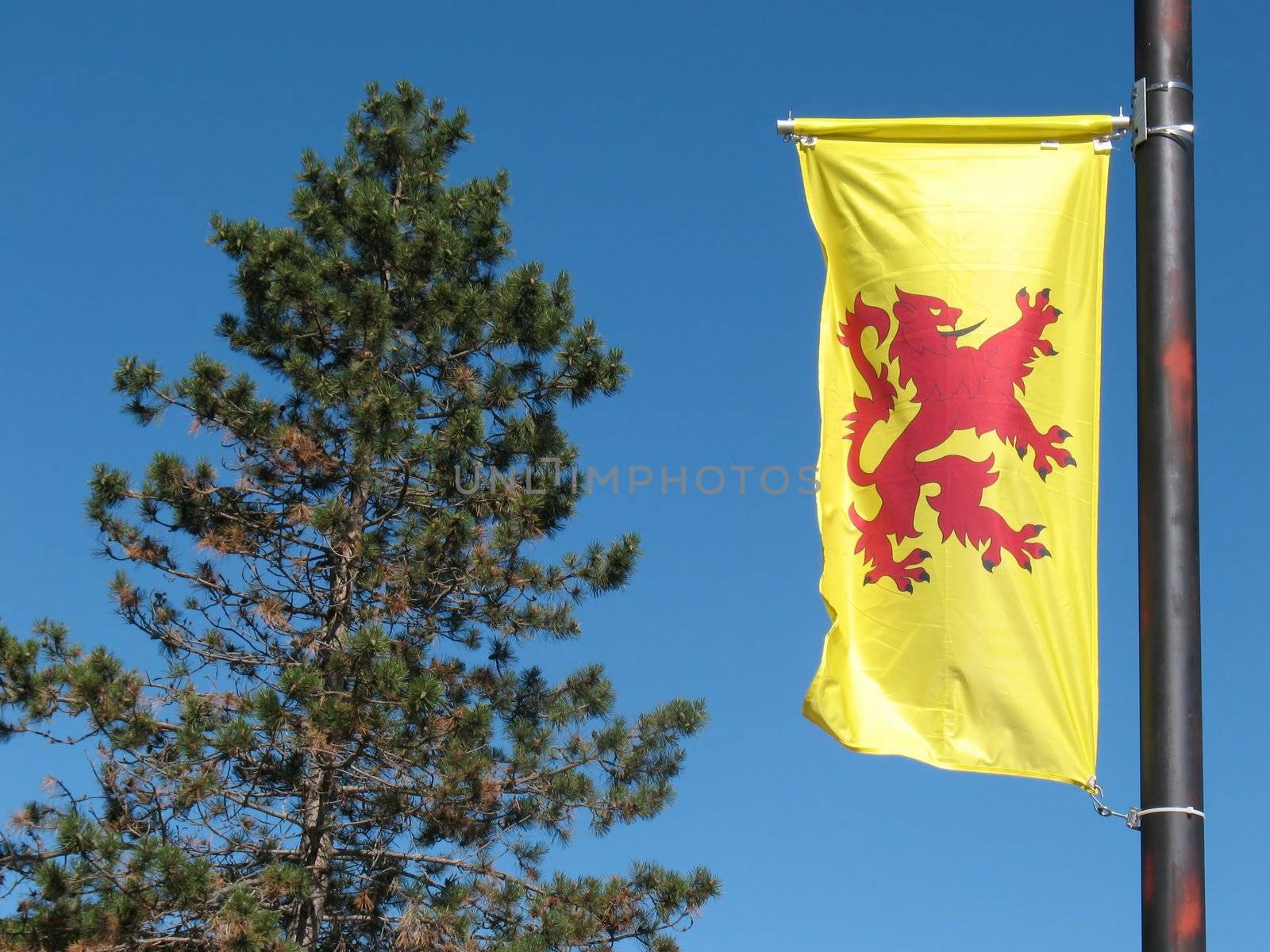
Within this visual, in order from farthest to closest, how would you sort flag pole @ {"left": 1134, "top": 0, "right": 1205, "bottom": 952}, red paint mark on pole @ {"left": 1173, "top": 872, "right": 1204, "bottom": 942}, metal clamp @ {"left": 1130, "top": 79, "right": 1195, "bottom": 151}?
1. metal clamp @ {"left": 1130, "top": 79, "right": 1195, "bottom": 151}
2. flag pole @ {"left": 1134, "top": 0, "right": 1205, "bottom": 952}
3. red paint mark on pole @ {"left": 1173, "top": 872, "right": 1204, "bottom": 942}

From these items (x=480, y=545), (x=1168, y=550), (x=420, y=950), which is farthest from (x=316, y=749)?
(x=1168, y=550)

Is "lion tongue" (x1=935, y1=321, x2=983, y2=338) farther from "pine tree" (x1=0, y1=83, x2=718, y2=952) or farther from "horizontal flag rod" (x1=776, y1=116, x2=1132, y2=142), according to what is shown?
"pine tree" (x1=0, y1=83, x2=718, y2=952)

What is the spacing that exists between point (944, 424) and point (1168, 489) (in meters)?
1.03

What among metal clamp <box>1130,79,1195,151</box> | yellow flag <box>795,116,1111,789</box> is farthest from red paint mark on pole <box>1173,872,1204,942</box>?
metal clamp <box>1130,79,1195,151</box>

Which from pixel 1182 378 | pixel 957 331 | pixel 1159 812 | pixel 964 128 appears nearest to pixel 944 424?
pixel 957 331

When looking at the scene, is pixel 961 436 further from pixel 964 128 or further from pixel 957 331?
pixel 964 128

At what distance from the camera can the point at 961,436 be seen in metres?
5.18

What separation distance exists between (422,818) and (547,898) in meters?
1.33

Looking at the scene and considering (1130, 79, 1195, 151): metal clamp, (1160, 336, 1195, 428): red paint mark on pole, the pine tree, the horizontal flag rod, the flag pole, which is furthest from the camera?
the pine tree

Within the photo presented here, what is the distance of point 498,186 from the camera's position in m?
16.1

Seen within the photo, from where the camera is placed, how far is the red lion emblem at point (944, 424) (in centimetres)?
504

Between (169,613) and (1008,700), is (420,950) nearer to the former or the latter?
(169,613)

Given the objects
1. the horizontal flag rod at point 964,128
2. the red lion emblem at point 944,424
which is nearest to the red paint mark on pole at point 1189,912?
the red lion emblem at point 944,424

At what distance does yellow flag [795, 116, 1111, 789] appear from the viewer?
15.9 feet
